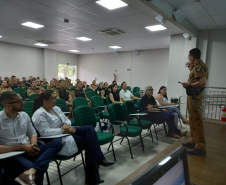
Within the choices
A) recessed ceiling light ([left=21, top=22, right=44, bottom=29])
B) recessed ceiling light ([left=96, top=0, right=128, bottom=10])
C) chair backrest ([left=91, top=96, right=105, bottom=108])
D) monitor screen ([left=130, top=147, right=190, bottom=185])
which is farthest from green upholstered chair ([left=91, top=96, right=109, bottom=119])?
monitor screen ([left=130, top=147, right=190, bottom=185])

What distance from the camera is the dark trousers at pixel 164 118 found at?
4012 mm

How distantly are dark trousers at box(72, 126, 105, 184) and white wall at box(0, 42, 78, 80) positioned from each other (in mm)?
9708

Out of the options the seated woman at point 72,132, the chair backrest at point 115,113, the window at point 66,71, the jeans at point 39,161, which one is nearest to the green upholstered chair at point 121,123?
the chair backrest at point 115,113

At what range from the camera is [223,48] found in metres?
6.08

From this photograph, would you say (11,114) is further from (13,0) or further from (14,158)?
(13,0)

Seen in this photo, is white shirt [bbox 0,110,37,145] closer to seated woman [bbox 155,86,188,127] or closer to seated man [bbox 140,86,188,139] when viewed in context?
seated man [bbox 140,86,188,139]

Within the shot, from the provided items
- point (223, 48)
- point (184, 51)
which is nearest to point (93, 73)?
point (184, 51)

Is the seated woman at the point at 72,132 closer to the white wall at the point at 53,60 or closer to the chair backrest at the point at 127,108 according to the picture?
the chair backrest at the point at 127,108

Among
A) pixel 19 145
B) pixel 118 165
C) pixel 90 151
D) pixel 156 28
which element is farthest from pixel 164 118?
pixel 156 28

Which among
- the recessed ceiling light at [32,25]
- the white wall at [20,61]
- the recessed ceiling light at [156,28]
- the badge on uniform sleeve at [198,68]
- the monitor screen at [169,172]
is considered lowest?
the monitor screen at [169,172]

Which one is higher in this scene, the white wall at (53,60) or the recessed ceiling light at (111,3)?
the recessed ceiling light at (111,3)

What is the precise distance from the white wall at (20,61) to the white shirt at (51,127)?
9.35 metres

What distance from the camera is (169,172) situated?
541 mm

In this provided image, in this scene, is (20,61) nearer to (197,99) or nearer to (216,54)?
(216,54)
